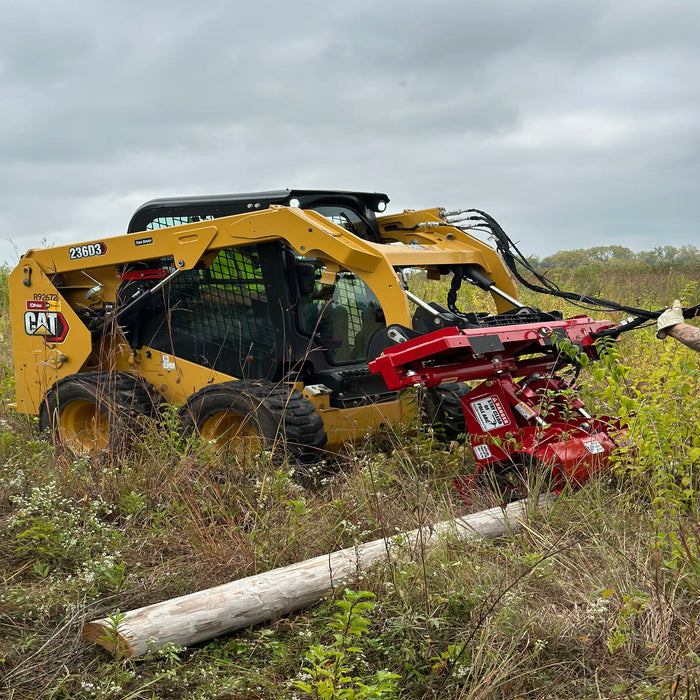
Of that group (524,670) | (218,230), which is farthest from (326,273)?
(524,670)

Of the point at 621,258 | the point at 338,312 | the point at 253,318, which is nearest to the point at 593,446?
the point at 338,312

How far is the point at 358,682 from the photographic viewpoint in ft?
9.32

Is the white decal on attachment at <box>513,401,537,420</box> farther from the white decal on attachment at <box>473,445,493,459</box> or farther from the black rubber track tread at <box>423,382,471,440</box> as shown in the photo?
the black rubber track tread at <box>423,382,471,440</box>

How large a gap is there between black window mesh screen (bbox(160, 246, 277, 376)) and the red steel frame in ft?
5.09

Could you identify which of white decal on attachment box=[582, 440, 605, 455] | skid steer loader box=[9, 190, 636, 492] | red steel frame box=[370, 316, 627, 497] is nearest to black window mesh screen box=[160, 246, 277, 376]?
skid steer loader box=[9, 190, 636, 492]

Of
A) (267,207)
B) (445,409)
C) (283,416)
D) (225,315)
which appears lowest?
(445,409)

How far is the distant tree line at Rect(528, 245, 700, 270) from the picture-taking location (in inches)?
696

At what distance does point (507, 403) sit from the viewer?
5.14m

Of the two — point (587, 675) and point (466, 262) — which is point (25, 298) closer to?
point (466, 262)

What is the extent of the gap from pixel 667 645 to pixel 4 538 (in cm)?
352

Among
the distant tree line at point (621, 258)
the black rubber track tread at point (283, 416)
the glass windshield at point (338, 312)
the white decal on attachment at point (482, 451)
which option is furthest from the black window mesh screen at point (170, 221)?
the distant tree line at point (621, 258)

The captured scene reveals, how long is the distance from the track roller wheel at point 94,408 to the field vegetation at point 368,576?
17.4 inches

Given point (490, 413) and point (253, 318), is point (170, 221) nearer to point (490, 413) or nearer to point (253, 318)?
point (253, 318)

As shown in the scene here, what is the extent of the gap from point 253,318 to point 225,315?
31 centimetres
